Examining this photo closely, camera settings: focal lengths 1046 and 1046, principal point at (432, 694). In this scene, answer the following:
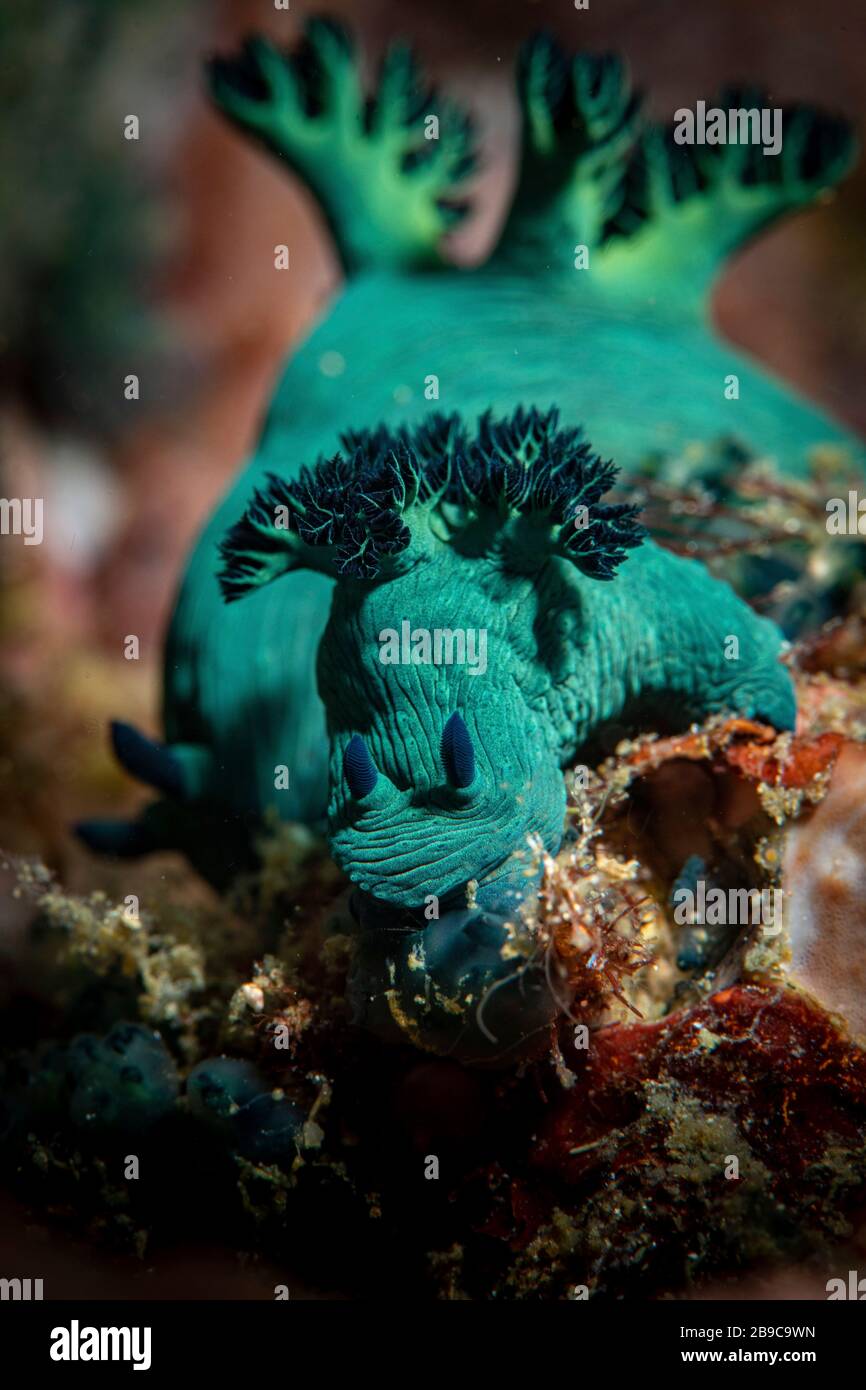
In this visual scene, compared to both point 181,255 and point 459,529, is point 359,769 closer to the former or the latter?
point 459,529

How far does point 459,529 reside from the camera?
7.79ft

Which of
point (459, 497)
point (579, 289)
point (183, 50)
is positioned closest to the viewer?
point (459, 497)

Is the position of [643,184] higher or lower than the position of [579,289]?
higher

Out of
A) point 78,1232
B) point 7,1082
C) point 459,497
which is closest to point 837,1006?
point 459,497

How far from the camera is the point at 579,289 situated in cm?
405

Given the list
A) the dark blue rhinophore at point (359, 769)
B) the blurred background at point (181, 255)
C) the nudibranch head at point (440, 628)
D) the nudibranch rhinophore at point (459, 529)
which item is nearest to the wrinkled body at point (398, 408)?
the nudibranch rhinophore at point (459, 529)

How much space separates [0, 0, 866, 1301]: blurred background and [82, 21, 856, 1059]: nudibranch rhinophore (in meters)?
2.78

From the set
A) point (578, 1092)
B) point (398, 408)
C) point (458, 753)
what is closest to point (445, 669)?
point (458, 753)

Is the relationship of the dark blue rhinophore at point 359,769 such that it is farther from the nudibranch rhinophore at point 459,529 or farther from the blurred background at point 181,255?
the blurred background at point 181,255

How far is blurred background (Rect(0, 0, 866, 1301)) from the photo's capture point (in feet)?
21.8

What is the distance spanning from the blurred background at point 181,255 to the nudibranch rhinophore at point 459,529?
9.12 ft

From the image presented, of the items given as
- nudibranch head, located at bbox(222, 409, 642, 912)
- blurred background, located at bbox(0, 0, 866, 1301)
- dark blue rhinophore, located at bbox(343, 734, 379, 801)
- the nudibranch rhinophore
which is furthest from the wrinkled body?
blurred background, located at bbox(0, 0, 866, 1301)
